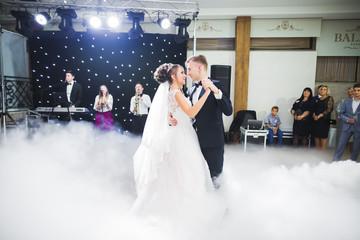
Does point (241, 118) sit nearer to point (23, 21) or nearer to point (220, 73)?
point (220, 73)

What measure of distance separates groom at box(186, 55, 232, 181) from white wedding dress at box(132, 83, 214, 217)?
0.29 ft

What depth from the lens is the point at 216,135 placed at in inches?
81.8

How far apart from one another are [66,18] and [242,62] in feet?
15.3

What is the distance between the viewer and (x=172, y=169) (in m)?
2.12

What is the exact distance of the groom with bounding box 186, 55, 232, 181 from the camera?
1998 mm

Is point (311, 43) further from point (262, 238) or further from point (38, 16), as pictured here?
point (38, 16)

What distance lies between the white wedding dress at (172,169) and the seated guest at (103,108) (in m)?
3.72

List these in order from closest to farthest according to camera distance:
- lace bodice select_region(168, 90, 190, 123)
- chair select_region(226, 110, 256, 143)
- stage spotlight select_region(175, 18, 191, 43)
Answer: lace bodice select_region(168, 90, 190, 123) < stage spotlight select_region(175, 18, 191, 43) < chair select_region(226, 110, 256, 143)

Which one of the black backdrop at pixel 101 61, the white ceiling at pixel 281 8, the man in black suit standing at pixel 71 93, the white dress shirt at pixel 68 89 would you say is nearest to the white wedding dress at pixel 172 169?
the man in black suit standing at pixel 71 93

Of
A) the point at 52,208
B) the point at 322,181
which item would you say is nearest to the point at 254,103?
the point at 322,181

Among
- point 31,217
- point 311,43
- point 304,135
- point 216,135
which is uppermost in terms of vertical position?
point 311,43

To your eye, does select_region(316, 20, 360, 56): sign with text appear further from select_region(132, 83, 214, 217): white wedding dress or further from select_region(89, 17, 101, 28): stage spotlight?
select_region(132, 83, 214, 217): white wedding dress

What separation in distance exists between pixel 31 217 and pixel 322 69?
743 cm

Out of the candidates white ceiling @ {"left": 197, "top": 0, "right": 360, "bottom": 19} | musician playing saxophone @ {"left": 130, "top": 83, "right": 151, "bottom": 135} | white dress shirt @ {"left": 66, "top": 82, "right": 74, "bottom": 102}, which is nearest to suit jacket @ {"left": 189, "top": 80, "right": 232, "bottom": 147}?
musician playing saxophone @ {"left": 130, "top": 83, "right": 151, "bottom": 135}
